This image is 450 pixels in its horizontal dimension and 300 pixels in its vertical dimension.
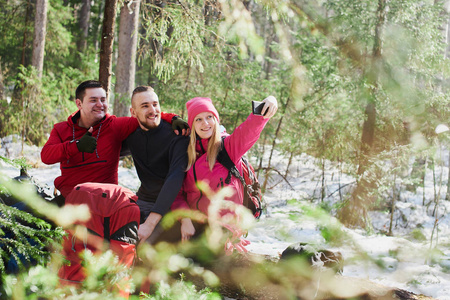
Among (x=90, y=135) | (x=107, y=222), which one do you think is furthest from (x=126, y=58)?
(x=107, y=222)

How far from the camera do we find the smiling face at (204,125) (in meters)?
3.29

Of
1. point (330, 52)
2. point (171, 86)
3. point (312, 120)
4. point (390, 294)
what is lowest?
point (390, 294)

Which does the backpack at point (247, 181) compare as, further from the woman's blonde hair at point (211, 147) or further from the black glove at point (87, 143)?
the black glove at point (87, 143)

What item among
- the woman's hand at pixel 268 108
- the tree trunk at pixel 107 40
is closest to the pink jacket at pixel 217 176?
the woman's hand at pixel 268 108

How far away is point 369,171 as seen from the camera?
7285 mm

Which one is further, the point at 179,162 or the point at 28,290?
the point at 179,162

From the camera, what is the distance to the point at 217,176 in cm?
323

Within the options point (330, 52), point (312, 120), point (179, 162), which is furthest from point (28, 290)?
point (330, 52)

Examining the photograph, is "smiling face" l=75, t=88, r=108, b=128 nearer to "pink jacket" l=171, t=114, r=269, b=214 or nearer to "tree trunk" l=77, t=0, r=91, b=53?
"pink jacket" l=171, t=114, r=269, b=214

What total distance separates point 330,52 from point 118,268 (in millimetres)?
8330

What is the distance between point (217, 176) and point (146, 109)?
1005mm

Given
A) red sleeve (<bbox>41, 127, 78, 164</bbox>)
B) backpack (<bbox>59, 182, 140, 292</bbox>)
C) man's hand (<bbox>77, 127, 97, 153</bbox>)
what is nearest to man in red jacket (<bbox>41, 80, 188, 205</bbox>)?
red sleeve (<bbox>41, 127, 78, 164</bbox>)

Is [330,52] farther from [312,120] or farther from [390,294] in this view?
[390,294]

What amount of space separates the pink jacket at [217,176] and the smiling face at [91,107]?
3.75ft
